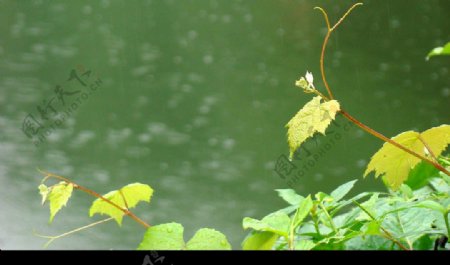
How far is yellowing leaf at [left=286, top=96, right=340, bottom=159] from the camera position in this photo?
0.42 metres

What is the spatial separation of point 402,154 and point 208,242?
140mm

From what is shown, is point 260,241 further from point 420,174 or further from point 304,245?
point 420,174

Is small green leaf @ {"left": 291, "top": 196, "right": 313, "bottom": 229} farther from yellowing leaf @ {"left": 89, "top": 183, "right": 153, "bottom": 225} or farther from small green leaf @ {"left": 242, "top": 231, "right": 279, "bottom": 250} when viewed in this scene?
yellowing leaf @ {"left": 89, "top": 183, "right": 153, "bottom": 225}

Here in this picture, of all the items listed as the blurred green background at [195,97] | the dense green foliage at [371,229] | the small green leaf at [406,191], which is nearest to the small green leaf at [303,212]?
the dense green foliage at [371,229]

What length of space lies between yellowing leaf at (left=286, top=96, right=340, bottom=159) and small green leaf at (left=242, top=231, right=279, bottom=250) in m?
0.05

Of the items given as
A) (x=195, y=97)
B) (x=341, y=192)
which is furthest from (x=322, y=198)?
(x=195, y=97)

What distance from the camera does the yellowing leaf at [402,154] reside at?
43cm

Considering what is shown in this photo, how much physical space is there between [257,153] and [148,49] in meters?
2.01

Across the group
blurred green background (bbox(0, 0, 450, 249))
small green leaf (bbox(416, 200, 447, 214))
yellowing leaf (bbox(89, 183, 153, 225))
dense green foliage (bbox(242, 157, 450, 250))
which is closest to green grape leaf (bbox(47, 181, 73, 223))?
yellowing leaf (bbox(89, 183, 153, 225))

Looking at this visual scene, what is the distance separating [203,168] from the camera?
342cm

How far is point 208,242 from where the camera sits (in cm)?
40

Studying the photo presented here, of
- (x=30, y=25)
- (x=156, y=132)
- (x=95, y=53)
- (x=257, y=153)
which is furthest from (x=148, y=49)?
(x=257, y=153)

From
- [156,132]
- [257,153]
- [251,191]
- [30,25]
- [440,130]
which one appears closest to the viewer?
[440,130]
